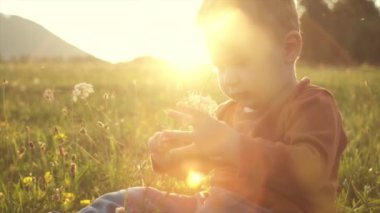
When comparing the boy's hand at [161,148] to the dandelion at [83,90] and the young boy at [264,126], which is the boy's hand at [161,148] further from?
the dandelion at [83,90]

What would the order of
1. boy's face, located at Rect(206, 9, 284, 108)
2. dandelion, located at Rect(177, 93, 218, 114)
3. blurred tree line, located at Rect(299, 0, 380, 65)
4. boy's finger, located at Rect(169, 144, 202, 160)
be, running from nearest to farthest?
boy's face, located at Rect(206, 9, 284, 108) < boy's finger, located at Rect(169, 144, 202, 160) < dandelion, located at Rect(177, 93, 218, 114) < blurred tree line, located at Rect(299, 0, 380, 65)

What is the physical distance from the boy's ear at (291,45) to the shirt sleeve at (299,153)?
0.23 meters

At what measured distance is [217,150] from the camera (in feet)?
6.81

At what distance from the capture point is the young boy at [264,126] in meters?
2.13

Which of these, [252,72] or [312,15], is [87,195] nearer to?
[252,72]

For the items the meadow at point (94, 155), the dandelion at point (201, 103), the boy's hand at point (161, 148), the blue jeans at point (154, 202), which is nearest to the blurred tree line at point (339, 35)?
the meadow at point (94, 155)

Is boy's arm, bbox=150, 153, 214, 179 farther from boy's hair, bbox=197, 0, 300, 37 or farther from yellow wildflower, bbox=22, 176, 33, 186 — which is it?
yellow wildflower, bbox=22, 176, 33, 186

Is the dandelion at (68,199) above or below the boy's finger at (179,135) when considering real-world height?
below

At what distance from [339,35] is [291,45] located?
107 feet

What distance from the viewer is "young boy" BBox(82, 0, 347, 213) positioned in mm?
2127

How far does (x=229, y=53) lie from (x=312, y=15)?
34.1m

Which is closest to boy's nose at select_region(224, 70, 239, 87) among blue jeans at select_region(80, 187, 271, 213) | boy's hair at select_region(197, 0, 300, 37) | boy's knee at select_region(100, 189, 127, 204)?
boy's hair at select_region(197, 0, 300, 37)

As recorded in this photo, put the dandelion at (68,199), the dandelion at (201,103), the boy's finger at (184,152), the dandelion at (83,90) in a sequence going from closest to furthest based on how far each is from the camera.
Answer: the boy's finger at (184,152) → the dandelion at (201,103) → the dandelion at (68,199) → the dandelion at (83,90)

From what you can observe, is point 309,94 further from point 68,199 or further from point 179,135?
point 68,199
